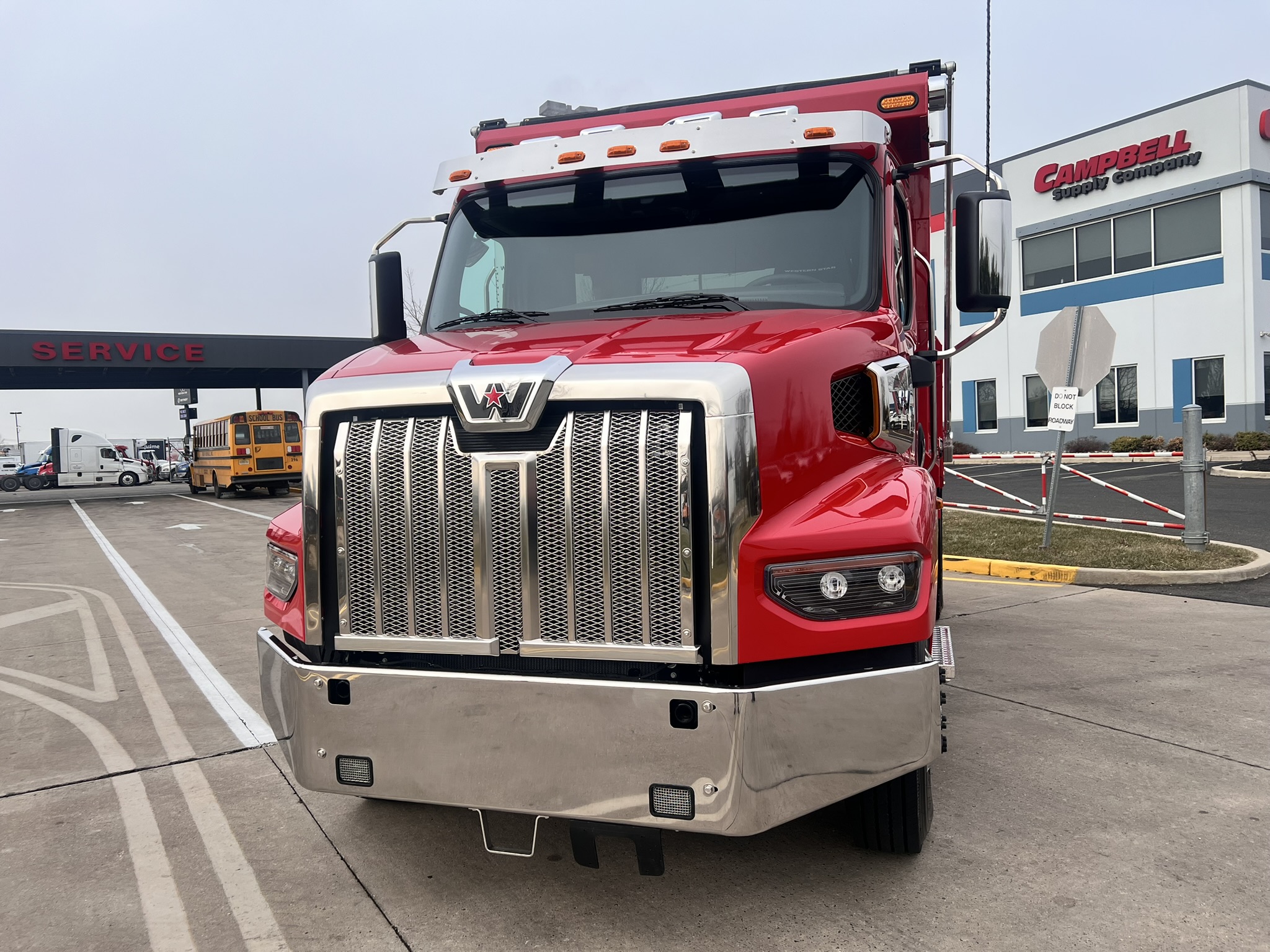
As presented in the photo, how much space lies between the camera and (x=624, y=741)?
9.11 feet

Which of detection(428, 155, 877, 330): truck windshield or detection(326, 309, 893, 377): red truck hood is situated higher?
detection(428, 155, 877, 330): truck windshield

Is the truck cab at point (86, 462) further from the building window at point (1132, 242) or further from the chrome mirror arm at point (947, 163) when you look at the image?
the chrome mirror arm at point (947, 163)

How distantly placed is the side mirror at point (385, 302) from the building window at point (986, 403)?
29632 millimetres

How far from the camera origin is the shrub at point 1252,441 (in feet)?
76.3

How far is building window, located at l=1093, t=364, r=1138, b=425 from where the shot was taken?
27344 mm

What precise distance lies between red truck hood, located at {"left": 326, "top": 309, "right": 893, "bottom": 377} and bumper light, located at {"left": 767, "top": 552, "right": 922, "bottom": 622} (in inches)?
25.9

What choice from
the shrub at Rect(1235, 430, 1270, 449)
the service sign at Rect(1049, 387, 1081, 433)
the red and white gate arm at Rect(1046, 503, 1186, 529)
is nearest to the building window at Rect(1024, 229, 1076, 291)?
the shrub at Rect(1235, 430, 1270, 449)

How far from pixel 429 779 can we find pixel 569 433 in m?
1.15

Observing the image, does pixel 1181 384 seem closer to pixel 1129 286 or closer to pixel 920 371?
pixel 1129 286

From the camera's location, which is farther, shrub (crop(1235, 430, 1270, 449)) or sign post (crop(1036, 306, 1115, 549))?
shrub (crop(1235, 430, 1270, 449))

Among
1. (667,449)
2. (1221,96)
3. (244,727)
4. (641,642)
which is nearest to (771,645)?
(641,642)

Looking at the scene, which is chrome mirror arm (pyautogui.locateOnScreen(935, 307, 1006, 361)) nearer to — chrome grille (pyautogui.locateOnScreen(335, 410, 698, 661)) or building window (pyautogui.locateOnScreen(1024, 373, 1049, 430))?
chrome grille (pyautogui.locateOnScreen(335, 410, 698, 661))

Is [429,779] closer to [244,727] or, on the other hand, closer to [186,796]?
[186,796]

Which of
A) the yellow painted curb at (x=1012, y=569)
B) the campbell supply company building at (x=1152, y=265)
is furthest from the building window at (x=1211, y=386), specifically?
the yellow painted curb at (x=1012, y=569)
